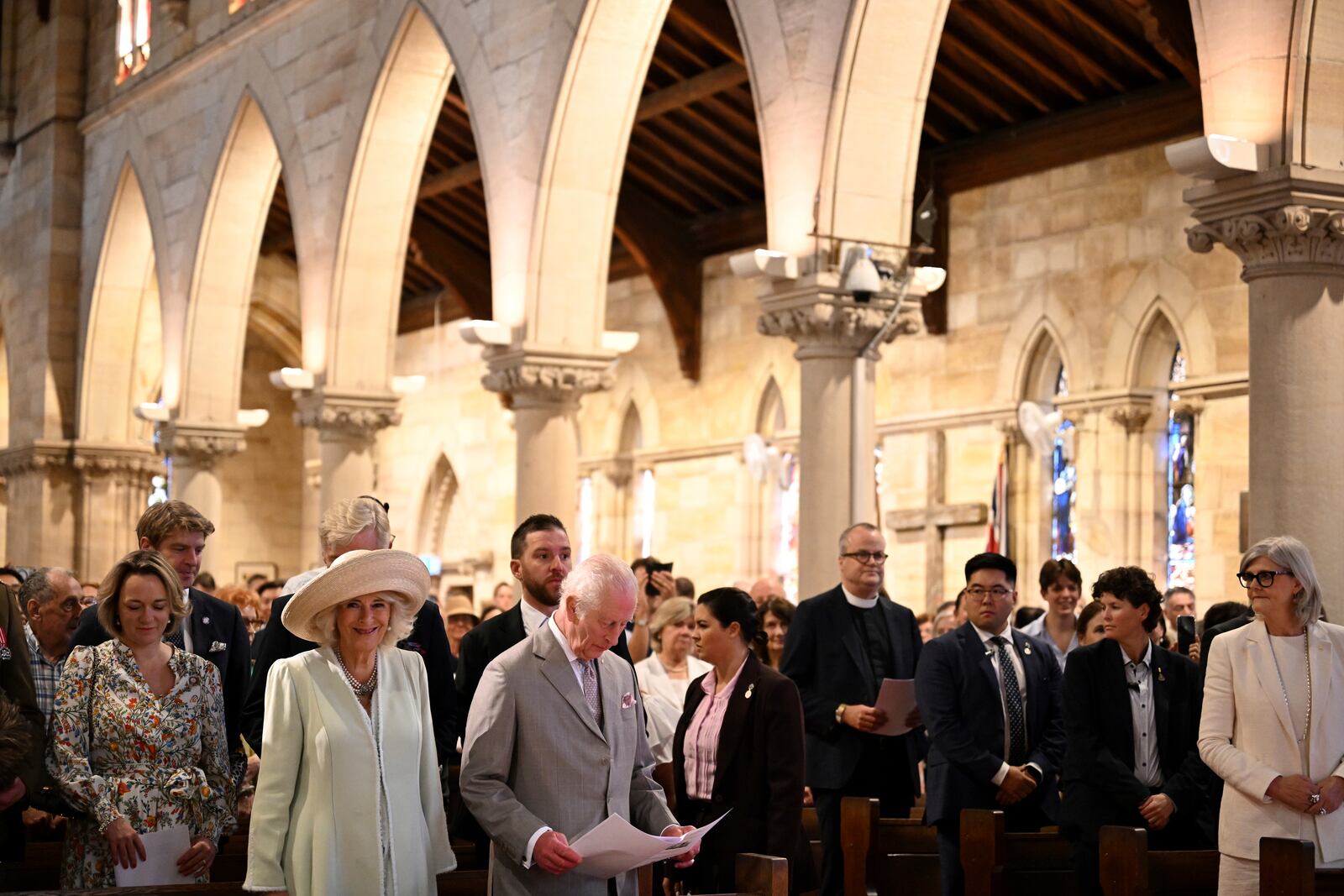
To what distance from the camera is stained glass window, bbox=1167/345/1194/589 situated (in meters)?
13.8

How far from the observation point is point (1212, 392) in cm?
1345

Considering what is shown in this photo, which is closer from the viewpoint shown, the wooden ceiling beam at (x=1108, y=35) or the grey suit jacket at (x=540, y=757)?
the grey suit jacket at (x=540, y=757)

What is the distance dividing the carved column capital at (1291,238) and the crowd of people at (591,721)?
1.32m

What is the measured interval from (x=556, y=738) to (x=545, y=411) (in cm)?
746

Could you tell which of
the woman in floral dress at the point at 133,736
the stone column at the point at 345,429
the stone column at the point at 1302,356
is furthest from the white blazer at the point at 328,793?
the stone column at the point at 345,429

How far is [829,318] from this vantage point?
344 inches

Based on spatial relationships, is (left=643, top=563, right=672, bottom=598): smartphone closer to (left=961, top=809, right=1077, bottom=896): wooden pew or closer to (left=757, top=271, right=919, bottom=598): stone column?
(left=757, top=271, right=919, bottom=598): stone column

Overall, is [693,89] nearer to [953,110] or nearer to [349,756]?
[953,110]

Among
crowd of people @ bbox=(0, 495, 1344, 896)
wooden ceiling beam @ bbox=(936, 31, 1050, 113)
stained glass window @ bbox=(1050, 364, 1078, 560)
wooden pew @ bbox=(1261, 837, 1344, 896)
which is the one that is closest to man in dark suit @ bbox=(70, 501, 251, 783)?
crowd of people @ bbox=(0, 495, 1344, 896)

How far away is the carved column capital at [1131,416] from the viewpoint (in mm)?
14008

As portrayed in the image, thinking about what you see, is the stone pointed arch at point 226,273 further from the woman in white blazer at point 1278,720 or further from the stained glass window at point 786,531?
the woman in white blazer at point 1278,720

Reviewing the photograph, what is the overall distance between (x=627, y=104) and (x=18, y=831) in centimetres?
726

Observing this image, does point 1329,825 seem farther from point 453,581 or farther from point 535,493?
point 453,581

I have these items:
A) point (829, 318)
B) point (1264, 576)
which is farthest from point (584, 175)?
point (1264, 576)
